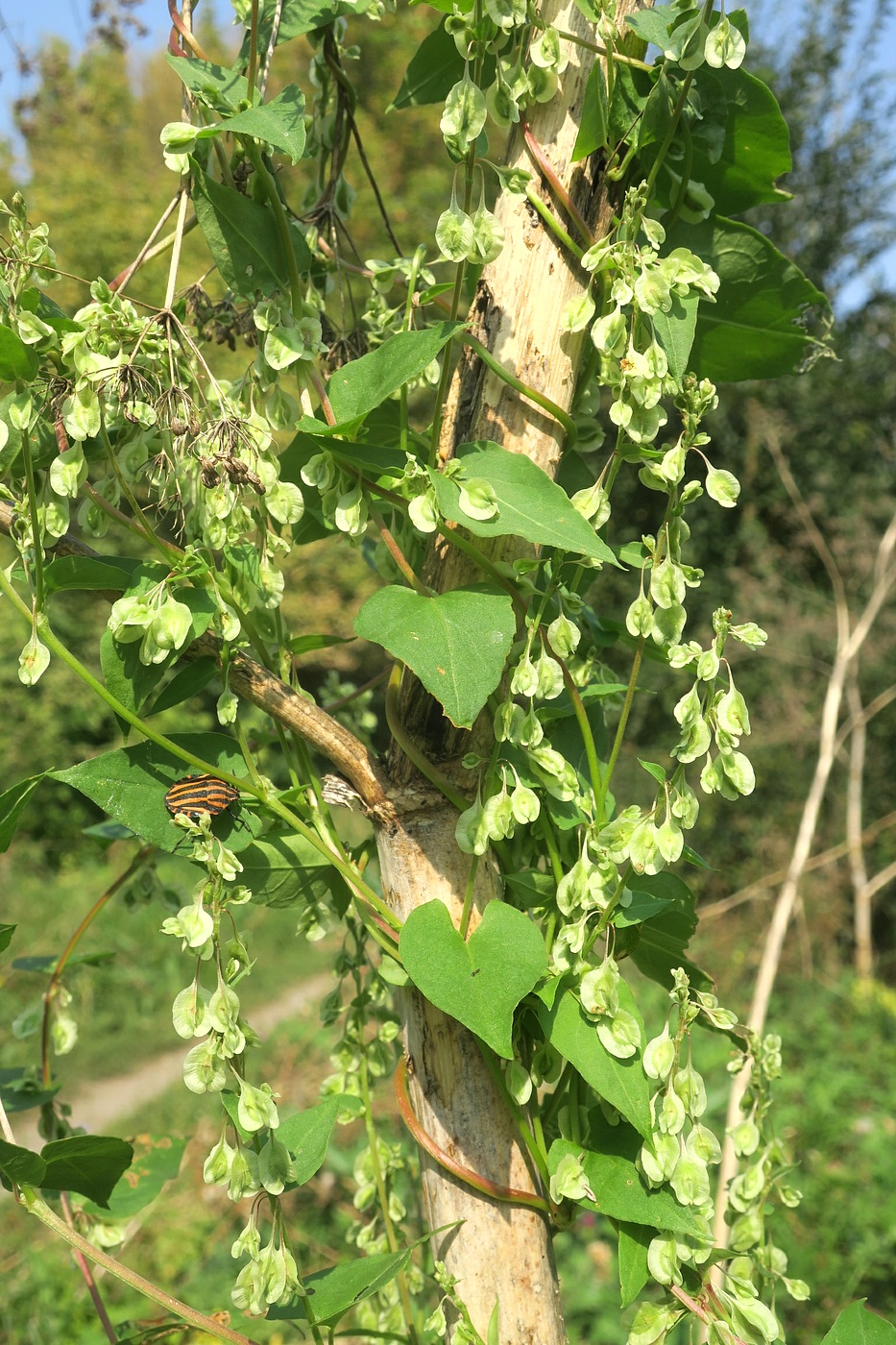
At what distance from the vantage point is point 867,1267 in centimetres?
278

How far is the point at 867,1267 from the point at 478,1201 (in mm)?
2652

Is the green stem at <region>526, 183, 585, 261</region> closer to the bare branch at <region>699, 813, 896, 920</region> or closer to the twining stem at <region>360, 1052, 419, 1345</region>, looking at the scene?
the twining stem at <region>360, 1052, 419, 1345</region>

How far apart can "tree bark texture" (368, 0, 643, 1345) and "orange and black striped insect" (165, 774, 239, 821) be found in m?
0.14

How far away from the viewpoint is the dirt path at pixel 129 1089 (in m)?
3.96

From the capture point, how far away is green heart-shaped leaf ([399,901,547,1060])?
625mm

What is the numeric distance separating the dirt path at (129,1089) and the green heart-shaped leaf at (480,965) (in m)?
3.56

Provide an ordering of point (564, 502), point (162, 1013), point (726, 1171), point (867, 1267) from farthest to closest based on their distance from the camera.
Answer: point (162, 1013)
point (867, 1267)
point (726, 1171)
point (564, 502)

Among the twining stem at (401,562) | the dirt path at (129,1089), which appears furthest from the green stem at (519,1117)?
the dirt path at (129,1089)

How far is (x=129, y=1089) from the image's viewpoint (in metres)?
4.44

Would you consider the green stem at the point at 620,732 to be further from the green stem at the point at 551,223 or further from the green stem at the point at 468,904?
the green stem at the point at 551,223

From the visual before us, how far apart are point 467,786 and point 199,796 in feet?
0.68

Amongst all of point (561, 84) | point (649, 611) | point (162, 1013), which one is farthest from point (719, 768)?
point (162, 1013)

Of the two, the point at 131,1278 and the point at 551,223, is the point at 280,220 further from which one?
the point at 131,1278

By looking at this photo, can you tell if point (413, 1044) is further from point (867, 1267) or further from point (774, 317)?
point (867, 1267)
